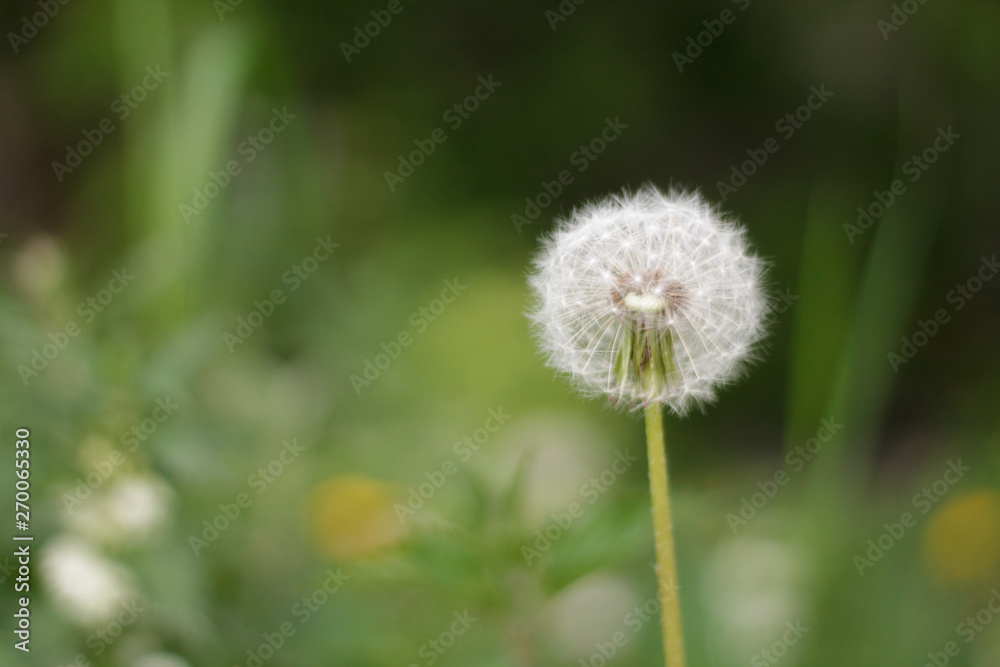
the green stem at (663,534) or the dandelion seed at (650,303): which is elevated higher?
the dandelion seed at (650,303)

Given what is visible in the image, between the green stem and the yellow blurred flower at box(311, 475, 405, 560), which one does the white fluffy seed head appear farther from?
the yellow blurred flower at box(311, 475, 405, 560)

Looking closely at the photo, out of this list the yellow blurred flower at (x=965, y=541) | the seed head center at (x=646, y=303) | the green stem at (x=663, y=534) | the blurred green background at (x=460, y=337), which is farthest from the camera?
the yellow blurred flower at (x=965, y=541)

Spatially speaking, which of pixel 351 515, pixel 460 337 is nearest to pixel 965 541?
pixel 351 515

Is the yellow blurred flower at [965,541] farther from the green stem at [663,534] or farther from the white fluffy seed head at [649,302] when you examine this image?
the green stem at [663,534]

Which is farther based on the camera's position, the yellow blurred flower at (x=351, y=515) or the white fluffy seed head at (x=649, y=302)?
the yellow blurred flower at (x=351, y=515)

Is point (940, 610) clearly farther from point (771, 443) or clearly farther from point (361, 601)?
point (771, 443)

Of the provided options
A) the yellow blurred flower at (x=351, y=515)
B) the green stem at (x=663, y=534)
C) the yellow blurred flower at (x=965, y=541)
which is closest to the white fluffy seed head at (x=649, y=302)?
the green stem at (x=663, y=534)
